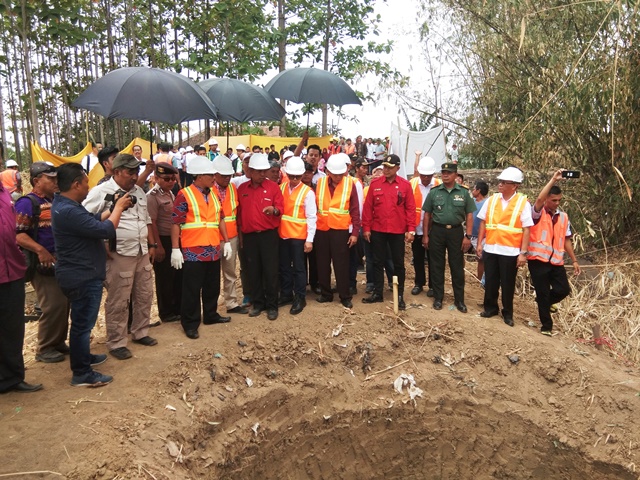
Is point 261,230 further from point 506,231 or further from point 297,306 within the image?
point 506,231

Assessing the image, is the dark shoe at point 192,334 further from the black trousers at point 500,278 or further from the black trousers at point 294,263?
the black trousers at point 500,278

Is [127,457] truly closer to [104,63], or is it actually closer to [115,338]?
[115,338]

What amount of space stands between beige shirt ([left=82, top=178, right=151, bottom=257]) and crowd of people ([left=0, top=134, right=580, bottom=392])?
1cm

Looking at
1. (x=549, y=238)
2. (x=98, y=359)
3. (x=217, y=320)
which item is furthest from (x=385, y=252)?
(x=98, y=359)

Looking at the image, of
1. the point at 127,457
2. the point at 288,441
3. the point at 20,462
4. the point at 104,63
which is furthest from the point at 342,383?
the point at 104,63

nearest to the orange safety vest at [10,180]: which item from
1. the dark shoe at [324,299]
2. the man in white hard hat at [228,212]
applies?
the man in white hard hat at [228,212]

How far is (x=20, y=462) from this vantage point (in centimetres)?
337

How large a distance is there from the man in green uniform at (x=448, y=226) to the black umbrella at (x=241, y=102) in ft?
7.37

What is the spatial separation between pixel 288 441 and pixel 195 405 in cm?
115

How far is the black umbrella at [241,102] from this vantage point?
622cm

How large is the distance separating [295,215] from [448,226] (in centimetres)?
185

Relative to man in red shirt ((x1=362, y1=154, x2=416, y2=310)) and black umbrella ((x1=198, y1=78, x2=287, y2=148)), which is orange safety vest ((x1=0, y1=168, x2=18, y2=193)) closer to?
black umbrella ((x1=198, y1=78, x2=287, y2=148))

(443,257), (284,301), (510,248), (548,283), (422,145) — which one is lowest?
(284,301)

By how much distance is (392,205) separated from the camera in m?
6.17
